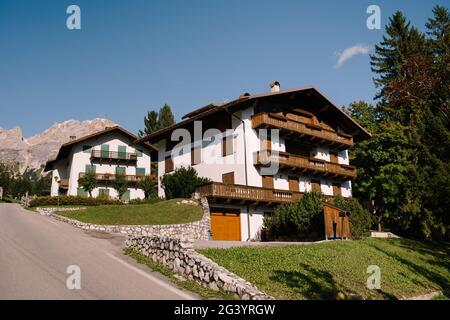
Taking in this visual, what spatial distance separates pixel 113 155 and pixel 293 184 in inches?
884

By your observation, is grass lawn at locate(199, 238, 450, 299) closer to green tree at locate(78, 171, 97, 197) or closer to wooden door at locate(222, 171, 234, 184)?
wooden door at locate(222, 171, 234, 184)

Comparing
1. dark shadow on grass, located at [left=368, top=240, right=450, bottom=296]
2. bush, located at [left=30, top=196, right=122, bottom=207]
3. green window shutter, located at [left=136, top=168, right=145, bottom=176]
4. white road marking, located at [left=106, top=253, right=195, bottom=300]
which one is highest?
green window shutter, located at [left=136, top=168, right=145, bottom=176]

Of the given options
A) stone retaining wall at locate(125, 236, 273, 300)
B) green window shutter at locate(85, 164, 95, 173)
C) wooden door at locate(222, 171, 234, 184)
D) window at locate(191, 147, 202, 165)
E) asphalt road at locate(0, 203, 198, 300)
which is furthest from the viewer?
green window shutter at locate(85, 164, 95, 173)

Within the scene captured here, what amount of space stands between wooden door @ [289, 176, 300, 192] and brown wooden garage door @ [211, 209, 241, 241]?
5.74 metres

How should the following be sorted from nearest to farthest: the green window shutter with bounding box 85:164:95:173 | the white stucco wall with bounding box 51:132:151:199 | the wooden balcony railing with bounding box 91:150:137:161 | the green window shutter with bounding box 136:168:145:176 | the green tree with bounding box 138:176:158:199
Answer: the green tree with bounding box 138:176:158:199, the white stucco wall with bounding box 51:132:151:199, the green window shutter with bounding box 85:164:95:173, the wooden balcony railing with bounding box 91:150:137:161, the green window shutter with bounding box 136:168:145:176

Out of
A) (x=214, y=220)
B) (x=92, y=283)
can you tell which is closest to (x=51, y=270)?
(x=92, y=283)

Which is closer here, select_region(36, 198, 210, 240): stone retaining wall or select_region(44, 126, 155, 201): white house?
select_region(36, 198, 210, 240): stone retaining wall

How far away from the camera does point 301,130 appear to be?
31.4m

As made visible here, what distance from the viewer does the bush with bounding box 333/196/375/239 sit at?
78.9ft

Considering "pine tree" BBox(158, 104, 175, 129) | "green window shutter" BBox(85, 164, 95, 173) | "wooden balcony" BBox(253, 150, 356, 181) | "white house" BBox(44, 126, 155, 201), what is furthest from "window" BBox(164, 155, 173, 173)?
"pine tree" BBox(158, 104, 175, 129)

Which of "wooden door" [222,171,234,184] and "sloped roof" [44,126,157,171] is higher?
"sloped roof" [44,126,157,171]

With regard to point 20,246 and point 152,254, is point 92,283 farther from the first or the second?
point 20,246
